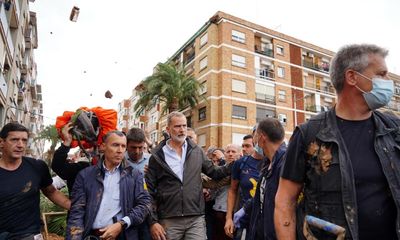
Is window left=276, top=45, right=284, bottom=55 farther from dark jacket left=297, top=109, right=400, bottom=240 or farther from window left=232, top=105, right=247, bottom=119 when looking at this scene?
dark jacket left=297, top=109, right=400, bottom=240

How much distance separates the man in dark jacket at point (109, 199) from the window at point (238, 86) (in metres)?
25.3

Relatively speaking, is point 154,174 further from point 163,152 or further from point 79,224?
point 79,224

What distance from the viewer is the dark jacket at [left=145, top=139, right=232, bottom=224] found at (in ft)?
12.3

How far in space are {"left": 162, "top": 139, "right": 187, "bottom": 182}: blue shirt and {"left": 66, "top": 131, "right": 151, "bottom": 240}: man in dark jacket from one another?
0.53 m

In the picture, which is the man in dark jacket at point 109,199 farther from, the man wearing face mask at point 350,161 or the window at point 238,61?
the window at point 238,61

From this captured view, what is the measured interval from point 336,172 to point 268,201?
94 centimetres

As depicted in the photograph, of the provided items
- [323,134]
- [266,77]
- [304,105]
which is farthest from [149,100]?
[323,134]

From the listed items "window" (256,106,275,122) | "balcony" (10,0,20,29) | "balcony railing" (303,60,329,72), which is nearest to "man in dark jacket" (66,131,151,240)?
"balcony" (10,0,20,29)

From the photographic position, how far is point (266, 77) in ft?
102

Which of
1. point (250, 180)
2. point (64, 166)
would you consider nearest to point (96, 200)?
point (64, 166)

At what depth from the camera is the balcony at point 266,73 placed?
30.6m

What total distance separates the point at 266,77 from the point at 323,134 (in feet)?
98.3

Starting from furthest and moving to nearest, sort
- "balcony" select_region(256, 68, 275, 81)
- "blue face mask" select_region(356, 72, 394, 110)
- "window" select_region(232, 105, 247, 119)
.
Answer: "balcony" select_region(256, 68, 275, 81) < "window" select_region(232, 105, 247, 119) < "blue face mask" select_region(356, 72, 394, 110)

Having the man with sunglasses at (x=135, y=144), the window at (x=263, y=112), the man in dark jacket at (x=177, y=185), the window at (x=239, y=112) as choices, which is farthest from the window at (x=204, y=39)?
the man in dark jacket at (x=177, y=185)
